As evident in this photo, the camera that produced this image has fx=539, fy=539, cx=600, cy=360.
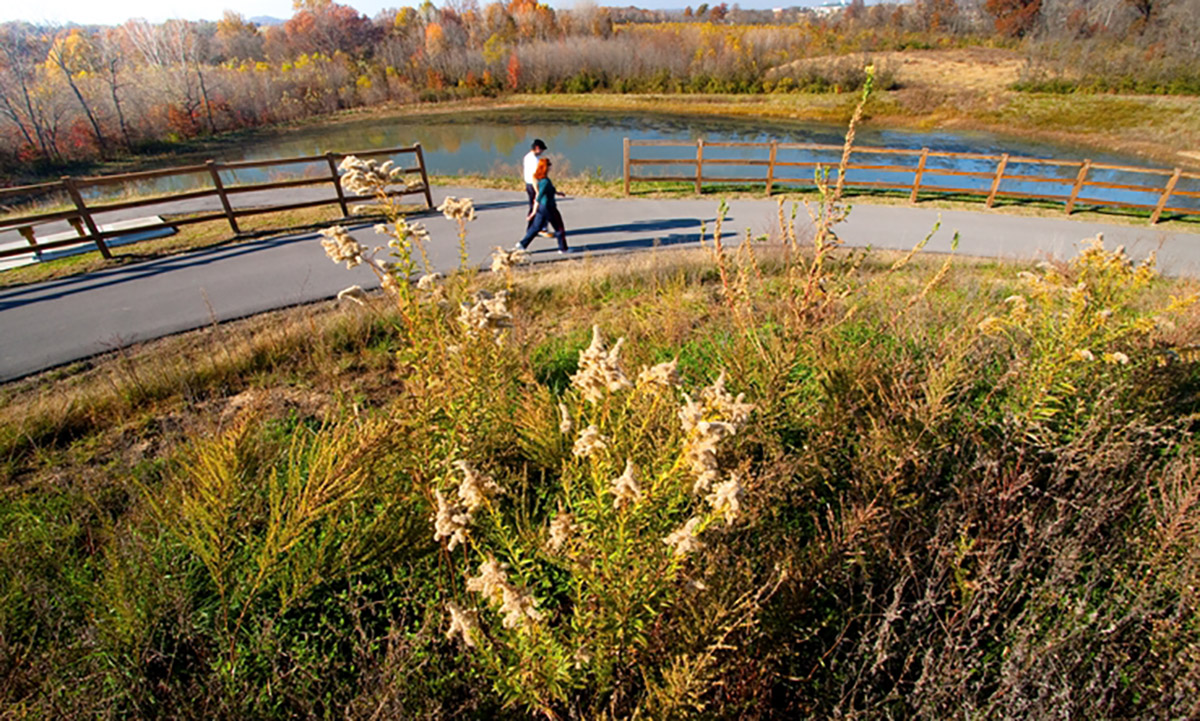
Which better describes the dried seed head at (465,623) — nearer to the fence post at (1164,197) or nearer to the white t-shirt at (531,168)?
the white t-shirt at (531,168)

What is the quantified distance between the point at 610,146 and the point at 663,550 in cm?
2584

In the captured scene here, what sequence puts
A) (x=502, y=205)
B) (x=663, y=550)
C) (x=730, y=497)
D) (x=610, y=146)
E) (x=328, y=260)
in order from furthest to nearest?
(x=610, y=146)
(x=502, y=205)
(x=328, y=260)
(x=663, y=550)
(x=730, y=497)

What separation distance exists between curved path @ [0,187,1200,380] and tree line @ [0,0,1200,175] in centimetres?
2765

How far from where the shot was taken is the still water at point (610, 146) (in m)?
19.0

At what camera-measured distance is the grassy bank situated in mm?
1760

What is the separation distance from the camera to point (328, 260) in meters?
9.35

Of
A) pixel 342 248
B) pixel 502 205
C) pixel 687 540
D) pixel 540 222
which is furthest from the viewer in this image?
pixel 502 205

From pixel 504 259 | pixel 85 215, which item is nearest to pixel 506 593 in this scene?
pixel 504 259

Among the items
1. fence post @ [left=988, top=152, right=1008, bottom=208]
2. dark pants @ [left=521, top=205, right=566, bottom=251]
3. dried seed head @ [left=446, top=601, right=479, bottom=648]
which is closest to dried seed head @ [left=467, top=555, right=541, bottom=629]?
dried seed head @ [left=446, top=601, right=479, bottom=648]

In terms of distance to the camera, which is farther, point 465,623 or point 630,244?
point 630,244

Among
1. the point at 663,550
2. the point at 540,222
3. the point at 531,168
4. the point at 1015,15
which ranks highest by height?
the point at 1015,15

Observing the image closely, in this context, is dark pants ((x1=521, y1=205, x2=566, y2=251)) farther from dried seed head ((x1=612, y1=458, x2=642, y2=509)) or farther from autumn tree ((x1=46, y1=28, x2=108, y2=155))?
autumn tree ((x1=46, y1=28, x2=108, y2=155))

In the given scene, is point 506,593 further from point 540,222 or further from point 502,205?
point 502,205

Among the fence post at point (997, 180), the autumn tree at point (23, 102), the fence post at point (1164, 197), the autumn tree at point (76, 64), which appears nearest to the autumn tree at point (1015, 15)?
the fence post at point (1164, 197)
